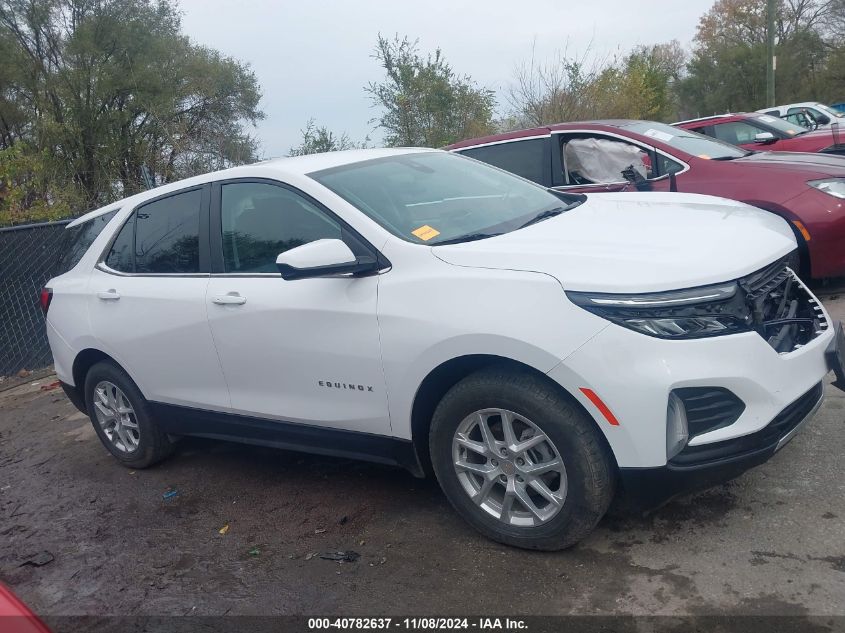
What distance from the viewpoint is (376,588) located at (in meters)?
3.44

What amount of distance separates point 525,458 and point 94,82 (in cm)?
2009

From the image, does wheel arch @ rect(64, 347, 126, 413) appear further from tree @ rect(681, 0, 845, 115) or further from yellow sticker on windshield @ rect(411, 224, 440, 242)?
tree @ rect(681, 0, 845, 115)

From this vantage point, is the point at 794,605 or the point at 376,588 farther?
the point at 376,588

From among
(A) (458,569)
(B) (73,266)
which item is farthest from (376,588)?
(B) (73,266)

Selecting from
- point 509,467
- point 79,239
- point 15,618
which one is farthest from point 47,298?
point 15,618

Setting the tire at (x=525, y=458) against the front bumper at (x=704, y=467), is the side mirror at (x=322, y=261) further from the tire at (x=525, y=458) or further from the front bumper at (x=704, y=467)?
the front bumper at (x=704, y=467)

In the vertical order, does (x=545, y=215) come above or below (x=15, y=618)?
above

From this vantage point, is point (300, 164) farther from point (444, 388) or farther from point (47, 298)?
point (47, 298)

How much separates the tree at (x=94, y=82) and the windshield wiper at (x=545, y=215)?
14791mm

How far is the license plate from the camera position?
11.4 ft

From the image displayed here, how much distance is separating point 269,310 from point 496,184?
4.90 ft

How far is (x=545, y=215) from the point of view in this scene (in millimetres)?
4172

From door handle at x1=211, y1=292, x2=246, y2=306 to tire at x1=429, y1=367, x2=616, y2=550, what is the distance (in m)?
1.28

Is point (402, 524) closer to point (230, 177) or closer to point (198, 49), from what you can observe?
point (230, 177)
